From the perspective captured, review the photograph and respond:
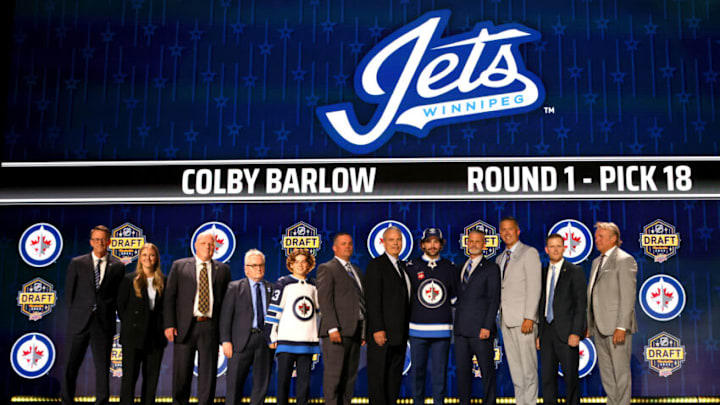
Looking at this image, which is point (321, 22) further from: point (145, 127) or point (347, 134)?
point (145, 127)

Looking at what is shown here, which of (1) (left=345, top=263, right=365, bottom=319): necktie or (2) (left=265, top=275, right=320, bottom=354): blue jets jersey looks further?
(1) (left=345, top=263, right=365, bottom=319): necktie

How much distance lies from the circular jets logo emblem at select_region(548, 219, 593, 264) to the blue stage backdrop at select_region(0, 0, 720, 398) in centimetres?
9

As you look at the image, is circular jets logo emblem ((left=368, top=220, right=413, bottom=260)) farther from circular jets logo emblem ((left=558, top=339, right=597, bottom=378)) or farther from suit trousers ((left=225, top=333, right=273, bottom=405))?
circular jets logo emblem ((left=558, top=339, right=597, bottom=378))

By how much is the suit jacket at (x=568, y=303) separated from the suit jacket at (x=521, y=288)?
0.49ft

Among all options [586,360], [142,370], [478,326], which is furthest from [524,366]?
[142,370]

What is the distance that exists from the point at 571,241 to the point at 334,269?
2.57 metres

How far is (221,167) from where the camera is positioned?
7328 millimetres

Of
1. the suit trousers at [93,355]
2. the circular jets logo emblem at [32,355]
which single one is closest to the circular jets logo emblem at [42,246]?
the circular jets logo emblem at [32,355]

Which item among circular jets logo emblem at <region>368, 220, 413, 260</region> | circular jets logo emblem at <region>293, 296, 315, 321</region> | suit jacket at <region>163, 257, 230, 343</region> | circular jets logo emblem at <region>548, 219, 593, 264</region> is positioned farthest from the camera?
circular jets logo emblem at <region>368, 220, 413, 260</region>

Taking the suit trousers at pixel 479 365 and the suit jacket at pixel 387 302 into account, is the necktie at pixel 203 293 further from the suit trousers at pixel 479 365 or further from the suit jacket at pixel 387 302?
the suit trousers at pixel 479 365

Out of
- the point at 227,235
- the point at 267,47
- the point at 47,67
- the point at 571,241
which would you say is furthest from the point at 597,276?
the point at 47,67

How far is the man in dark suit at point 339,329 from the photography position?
5652 millimetres

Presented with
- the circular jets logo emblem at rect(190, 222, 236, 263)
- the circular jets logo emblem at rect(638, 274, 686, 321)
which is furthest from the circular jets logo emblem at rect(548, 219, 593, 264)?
the circular jets logo emblem at rect(190, 222, 236, 263)

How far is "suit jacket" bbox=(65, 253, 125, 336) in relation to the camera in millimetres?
6395
